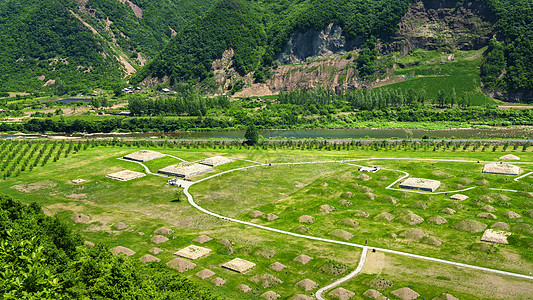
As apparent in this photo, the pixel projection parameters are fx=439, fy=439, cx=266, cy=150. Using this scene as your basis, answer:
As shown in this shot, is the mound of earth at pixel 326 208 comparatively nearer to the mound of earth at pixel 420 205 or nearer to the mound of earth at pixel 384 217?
the mound of earth at pixel 384 217

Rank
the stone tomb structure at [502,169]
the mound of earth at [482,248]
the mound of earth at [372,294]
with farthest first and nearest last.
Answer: the stone tomb structure at [502,169]
the mound of earth at [482,248]
the mound of earth at [372,294]

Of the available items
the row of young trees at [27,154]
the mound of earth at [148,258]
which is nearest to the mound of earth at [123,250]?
the mound of earth at [148,258]

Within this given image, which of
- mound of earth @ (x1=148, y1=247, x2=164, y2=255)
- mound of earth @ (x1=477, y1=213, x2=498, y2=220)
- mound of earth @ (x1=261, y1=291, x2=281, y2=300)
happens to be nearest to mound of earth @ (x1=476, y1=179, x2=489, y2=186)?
mound of earth @ (x1=477, y1=213, x2=498, y2=220)

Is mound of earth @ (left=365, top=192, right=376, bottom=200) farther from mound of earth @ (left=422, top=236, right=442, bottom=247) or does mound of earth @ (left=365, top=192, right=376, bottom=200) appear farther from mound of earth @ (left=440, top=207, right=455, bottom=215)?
mound of earth @ (left=422, top=236, right=442, bottom=247)

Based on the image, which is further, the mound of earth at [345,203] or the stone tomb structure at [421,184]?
the stone tomb structure at [421,184]

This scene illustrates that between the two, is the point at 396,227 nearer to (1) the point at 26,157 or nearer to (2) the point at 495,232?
(2) the point at 495,232

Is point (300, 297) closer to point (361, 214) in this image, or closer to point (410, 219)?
point (361, 214)

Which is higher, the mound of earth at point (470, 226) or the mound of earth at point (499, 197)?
the mound of earth at point (499, 197)

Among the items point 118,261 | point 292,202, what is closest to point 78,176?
point 292,202

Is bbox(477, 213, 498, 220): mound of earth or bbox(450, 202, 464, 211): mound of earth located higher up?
bbox(450, 202, 464, 211): mound of earth
